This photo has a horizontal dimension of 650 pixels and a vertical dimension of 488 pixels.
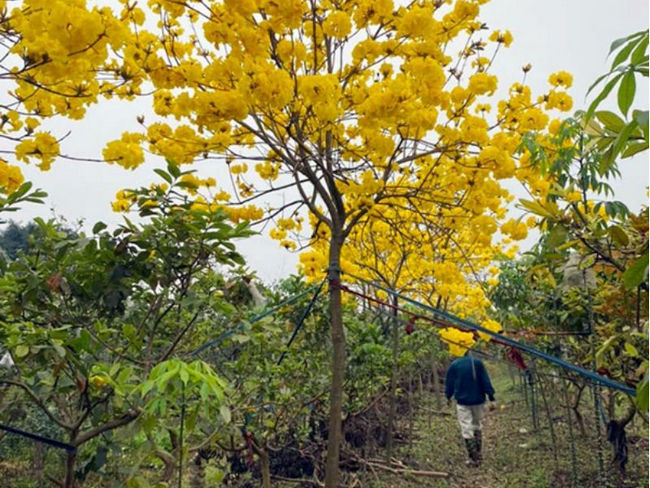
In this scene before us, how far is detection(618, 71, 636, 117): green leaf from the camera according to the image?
0.80m

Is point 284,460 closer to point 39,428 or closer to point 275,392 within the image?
point 275,392

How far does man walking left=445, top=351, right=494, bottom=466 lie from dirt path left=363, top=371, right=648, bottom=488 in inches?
8.2

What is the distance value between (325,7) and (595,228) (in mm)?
1686

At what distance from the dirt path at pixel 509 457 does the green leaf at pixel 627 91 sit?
3867 mm

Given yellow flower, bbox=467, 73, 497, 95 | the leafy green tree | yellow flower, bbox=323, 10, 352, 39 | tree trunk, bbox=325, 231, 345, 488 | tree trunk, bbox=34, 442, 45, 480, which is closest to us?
the leafy green tree

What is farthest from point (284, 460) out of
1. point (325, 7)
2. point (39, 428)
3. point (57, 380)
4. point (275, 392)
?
point (325, 7)

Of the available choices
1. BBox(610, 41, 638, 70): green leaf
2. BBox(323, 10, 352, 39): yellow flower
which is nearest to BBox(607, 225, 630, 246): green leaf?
BBox(610, 41, 638, 70): green leaf

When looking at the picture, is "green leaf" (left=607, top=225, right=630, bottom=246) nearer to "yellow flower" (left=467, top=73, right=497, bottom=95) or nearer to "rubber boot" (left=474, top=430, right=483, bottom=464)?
"yellow flower" (left=467, top=73, right=497, bottom=95)

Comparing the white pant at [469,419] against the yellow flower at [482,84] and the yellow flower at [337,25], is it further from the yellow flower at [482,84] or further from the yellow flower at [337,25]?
the yellow flower at [337,25]

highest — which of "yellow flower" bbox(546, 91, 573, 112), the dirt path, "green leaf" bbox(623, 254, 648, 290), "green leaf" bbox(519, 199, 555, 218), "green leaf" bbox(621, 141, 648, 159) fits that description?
"yellow flower" bbox(546, 91, 573, 112)

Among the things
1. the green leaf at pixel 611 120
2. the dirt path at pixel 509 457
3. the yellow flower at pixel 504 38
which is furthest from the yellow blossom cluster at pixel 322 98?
the dirt path at pixel 509 457

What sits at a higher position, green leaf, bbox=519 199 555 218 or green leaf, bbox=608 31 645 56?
green leaf, bbox=519 199 555 218

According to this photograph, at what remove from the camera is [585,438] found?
16.6 feet

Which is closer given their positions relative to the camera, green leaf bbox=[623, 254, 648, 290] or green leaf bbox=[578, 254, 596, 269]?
green leaf bbox=[623, 254, 648, 290]
